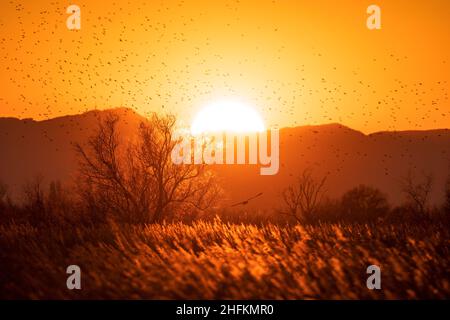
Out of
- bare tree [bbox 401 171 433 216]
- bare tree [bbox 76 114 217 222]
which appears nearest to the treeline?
bare tree [bbox 76 114 217 222]

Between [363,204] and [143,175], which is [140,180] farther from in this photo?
[363,204]

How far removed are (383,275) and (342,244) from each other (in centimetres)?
436

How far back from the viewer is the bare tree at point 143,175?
36094mm

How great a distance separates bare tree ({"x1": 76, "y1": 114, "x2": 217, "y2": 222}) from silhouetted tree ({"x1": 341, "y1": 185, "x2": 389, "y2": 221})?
74.0 feet

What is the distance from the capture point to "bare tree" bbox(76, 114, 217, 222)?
3609 cm

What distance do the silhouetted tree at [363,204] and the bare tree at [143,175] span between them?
74.0 ft

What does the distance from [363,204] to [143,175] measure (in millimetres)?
29756

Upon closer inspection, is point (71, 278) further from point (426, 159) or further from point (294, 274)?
point (426, 159)

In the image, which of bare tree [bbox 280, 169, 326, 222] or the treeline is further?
bare tree [bbox 280, 169, 326, 222]

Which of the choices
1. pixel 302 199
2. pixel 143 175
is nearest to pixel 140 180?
pixel 143 175

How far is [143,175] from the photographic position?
37.1 metres

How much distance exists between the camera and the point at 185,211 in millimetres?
37812

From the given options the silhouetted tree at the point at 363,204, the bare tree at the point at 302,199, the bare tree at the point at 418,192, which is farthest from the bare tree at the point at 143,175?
the silhouetted tree at the point at 363,204

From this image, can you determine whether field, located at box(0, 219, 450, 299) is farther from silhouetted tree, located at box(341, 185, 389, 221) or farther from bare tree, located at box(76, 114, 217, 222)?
silhouetted tree, located at box(341, 185, 389, 221)
